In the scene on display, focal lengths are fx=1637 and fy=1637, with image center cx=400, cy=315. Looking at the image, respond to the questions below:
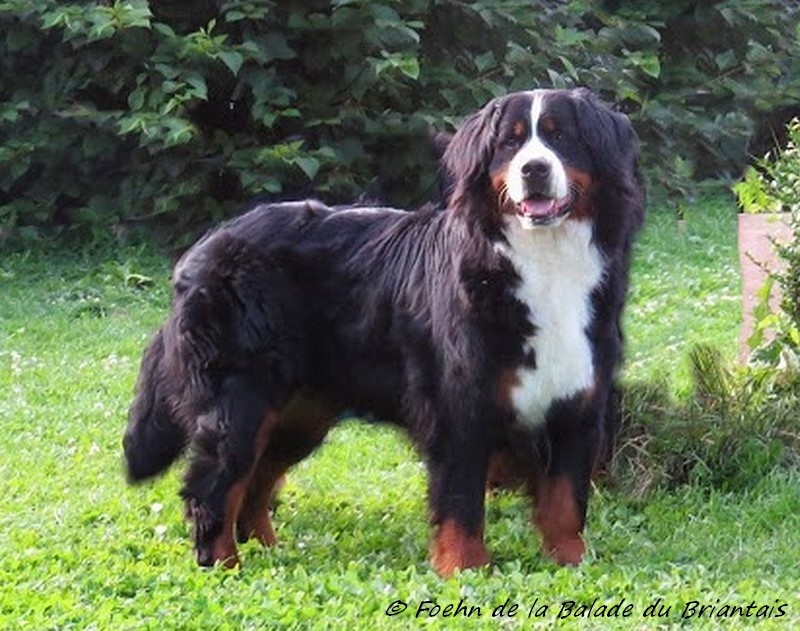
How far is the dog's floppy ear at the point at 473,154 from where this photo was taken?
5.59 m

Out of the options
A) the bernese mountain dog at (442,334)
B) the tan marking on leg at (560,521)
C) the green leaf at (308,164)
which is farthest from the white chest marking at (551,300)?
the green leaf at (308,164)

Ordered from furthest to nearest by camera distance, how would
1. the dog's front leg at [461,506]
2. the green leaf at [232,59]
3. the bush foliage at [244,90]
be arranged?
1. the bush foliage at [244,90]
2. the green leaf at [232,59]
3. the dog's front leg at [461,506]

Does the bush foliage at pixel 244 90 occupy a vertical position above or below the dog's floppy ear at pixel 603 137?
below

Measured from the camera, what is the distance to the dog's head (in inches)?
214

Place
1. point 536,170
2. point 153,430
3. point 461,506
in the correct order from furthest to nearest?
1. point 153,430
2. point 461,506
3. point 536,170

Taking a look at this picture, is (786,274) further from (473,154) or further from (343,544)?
(343,544)

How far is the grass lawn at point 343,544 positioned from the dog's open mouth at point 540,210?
45.9 inches

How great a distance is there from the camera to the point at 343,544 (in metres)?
6.19

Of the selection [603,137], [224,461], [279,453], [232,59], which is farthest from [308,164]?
[603,137]

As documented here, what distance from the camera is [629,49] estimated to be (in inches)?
565

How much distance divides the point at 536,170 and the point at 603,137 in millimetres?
353

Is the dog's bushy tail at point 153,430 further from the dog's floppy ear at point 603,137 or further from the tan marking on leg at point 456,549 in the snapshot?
the dog's floppy ear at point 603,137

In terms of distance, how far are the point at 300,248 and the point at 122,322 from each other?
4.89m

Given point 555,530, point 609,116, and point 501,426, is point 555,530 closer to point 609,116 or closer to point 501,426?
point 501,426
